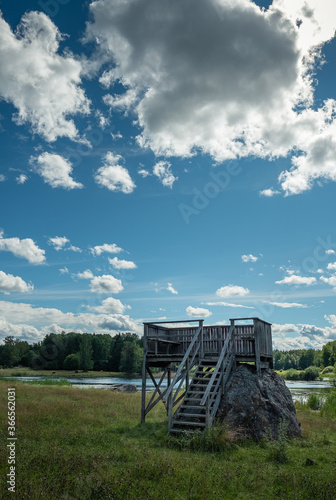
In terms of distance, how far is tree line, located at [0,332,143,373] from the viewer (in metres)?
109

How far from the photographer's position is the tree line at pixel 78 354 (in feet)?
358

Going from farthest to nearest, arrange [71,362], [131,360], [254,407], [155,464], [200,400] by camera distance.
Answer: [71,362]
[131,360]
[200,400]
[254,407]
[155,464]

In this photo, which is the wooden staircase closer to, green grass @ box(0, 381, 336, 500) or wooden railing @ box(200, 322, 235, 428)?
wooden railing @ box(200, 322, 235, 428)

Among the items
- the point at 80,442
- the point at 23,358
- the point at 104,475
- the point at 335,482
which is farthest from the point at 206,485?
the point at 23,358

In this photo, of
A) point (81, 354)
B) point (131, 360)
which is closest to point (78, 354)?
point (81, 354)

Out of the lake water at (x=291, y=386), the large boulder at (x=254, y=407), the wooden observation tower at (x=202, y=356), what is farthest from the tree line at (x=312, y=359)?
the large boulder at (x=254, y=407)

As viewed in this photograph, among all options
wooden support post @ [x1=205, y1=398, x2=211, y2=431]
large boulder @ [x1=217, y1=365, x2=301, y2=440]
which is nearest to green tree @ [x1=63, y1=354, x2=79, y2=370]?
large boulder @ [x1=217, y1=365, x2=301, y2=440]

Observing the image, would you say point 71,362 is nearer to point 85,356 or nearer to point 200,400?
point 85,356

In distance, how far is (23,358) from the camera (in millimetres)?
125062

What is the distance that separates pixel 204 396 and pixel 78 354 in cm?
10484

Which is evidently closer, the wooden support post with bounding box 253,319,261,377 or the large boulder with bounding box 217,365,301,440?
the large boulder with bounding box 217,365,301,440

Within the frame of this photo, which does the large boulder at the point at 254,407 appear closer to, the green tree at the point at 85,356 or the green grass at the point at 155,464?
the green grass at the point at 155,464

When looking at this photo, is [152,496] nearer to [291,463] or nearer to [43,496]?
[43,496]

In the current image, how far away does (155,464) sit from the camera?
33.1ft
